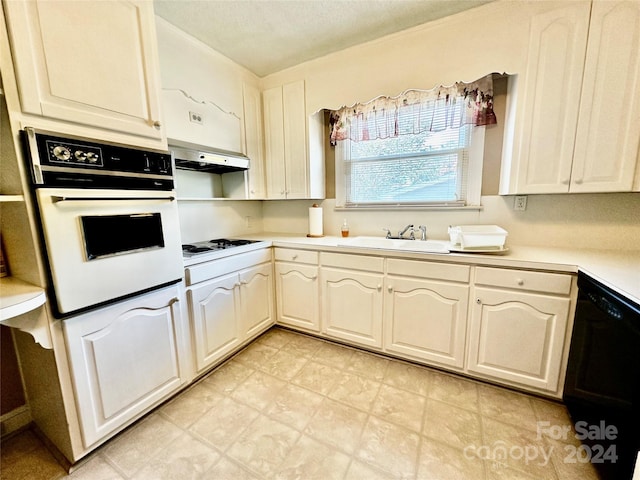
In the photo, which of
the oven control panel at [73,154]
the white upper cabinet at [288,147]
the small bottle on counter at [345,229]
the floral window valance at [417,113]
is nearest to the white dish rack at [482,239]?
the floral window valance at [417,113]

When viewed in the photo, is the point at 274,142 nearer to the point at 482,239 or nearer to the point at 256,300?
the point at 256,300

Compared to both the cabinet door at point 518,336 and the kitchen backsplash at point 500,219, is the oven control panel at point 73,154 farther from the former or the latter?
the cabinet door at point 518,336

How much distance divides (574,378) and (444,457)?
0.81 m

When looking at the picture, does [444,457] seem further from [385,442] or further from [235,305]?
[235,305]

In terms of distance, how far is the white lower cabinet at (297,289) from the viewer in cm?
221

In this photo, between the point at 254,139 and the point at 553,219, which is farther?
the point at 254,139

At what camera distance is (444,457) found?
4.09ft

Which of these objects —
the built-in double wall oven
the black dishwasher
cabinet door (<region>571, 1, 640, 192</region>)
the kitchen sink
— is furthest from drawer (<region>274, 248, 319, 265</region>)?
cabinet door (<region>571, 1, 640, 192</region>)

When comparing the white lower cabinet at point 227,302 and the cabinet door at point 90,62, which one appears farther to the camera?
the white lower cabinet at point 227,302

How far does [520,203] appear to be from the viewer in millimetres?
1898

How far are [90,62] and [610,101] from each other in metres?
2.66

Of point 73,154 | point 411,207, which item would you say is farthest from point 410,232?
point 73,154

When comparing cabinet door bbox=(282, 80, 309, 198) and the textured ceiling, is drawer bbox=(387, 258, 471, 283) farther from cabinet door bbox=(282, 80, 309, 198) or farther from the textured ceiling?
the textured ceiling

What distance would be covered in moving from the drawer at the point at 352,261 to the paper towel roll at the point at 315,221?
450 mm
